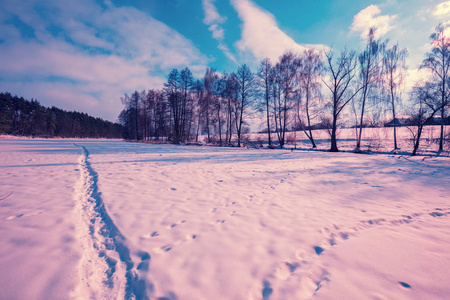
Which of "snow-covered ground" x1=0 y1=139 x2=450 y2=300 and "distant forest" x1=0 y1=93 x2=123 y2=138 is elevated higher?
"distant forest" x1=0 y1=93 x2=123 y2=138

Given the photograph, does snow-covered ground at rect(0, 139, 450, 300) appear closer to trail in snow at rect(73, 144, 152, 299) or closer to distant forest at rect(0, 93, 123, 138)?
trail in snow at rect(73, 144, 152, 299)

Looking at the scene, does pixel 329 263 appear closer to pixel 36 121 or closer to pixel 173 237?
pixel 173 237

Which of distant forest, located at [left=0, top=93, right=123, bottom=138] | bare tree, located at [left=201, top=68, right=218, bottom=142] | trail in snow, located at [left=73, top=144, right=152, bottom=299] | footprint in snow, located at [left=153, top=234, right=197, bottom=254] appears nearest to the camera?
trail in snow, located at [left=73, top=144, right=152, bottom=299]

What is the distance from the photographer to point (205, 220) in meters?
2.78

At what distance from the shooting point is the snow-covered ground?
153cm

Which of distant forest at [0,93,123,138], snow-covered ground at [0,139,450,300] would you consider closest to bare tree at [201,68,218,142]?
snow-covered ground at [0,139,450,300]

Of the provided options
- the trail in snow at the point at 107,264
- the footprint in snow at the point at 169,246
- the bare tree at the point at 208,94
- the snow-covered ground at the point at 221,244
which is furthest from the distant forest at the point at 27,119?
the footprint in snow at the point at 169,246

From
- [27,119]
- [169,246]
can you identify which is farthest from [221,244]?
[27,119]

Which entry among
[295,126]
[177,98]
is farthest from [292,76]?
[177,98]

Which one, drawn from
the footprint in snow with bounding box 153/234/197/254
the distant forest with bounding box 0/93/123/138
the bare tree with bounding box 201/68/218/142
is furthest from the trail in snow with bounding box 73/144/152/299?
the distant forest with bounding box 0/93/123/138

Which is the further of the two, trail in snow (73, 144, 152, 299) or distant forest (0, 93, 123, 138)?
distant forest (0, 93, 123, 138)

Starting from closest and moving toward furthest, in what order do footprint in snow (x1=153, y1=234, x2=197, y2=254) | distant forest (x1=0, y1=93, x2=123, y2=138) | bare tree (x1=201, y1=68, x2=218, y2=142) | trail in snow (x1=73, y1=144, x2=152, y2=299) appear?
1. trail in snow (x1=73, y1=144, x2=152, y2=299)
2. footprint in snow (x1=153, y1=234, x2=197, y2=254)
3. bare tree (x1=201, y1=68, x2=218, y2=142)
4. distant forest (x1=0, y1=93, x2=123, y2=138)

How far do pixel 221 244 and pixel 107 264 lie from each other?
130 cm

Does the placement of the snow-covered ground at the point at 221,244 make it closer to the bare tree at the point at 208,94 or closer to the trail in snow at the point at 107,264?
the trail in snow at the point at 107,264
